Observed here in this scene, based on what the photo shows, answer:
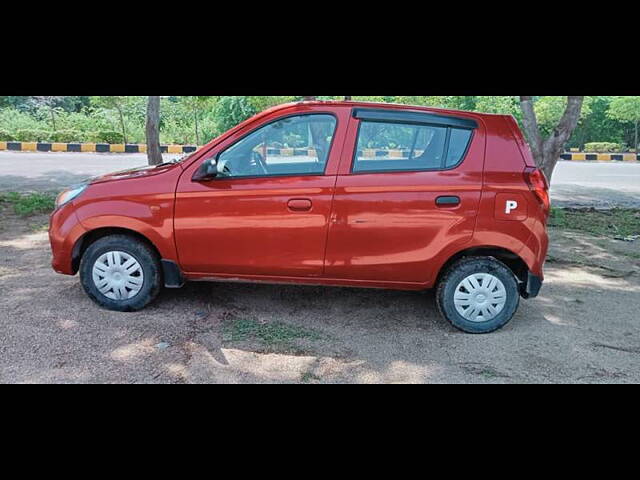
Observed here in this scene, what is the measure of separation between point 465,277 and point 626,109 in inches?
1034

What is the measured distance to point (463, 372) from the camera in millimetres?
3830

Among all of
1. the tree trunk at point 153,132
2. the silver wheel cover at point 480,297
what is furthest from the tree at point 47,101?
the silver wheel cover at point 480,297

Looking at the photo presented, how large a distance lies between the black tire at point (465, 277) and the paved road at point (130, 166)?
25.3 feet

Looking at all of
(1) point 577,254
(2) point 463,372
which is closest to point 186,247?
(2) point 463,372

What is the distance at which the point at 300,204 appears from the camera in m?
4.36

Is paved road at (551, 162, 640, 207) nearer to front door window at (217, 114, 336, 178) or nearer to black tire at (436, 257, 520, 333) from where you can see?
black tire at (436, 257, 520, 333)

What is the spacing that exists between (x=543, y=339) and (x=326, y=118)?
2.44 m

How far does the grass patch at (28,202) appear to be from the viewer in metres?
8.59

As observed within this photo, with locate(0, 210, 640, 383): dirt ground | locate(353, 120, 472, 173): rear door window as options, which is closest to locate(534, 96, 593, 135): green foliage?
locate(0, 210, 640, 383): dirt ground

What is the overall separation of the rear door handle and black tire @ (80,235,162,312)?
232 cm

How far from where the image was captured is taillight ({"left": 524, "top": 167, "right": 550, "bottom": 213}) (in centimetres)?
428

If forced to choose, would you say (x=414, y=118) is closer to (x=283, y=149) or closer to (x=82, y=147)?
(x=283, y=149)

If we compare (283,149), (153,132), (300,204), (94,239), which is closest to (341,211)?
(300,204)

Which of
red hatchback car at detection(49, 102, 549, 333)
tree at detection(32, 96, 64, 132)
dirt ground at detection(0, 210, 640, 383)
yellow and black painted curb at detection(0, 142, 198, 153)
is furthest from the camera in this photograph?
tree at detection(32, 96, 64, 132)
